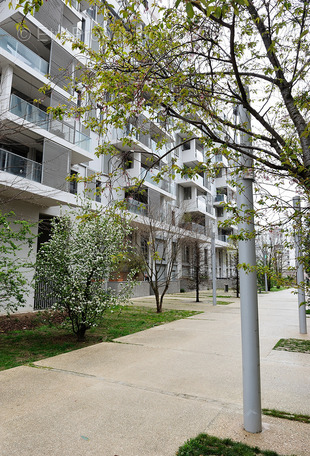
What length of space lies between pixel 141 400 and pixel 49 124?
12.7m

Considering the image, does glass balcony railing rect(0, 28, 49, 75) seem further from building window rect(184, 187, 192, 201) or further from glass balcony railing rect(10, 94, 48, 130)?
building window rect(184, 187, 192, 201)

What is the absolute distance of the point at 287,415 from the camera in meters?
3.54

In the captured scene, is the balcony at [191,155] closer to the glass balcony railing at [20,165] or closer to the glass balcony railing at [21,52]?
the glass balcony railing at [21,52]

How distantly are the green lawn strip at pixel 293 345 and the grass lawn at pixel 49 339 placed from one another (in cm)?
374

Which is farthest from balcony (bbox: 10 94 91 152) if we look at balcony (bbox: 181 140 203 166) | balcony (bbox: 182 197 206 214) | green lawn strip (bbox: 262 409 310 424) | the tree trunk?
balcony (bbox: 181 140 203 166)

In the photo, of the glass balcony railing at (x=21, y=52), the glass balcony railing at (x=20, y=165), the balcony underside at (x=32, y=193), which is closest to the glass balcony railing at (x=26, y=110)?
the glass balcony railing at (x=20, y=165)

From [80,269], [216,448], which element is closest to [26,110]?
[80,269]

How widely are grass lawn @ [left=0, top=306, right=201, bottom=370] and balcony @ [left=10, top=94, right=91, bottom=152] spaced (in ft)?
26.1

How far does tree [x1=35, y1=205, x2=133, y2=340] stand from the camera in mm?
6816

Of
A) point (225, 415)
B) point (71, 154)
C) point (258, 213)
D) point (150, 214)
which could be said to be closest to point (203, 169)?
point (258, 213)

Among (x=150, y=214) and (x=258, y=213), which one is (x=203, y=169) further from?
(x=150, y=214)

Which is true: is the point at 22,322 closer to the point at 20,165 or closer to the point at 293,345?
the point at 20,165

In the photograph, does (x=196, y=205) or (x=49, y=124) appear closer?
(x=49, y=124)

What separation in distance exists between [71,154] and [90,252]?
9795mm
